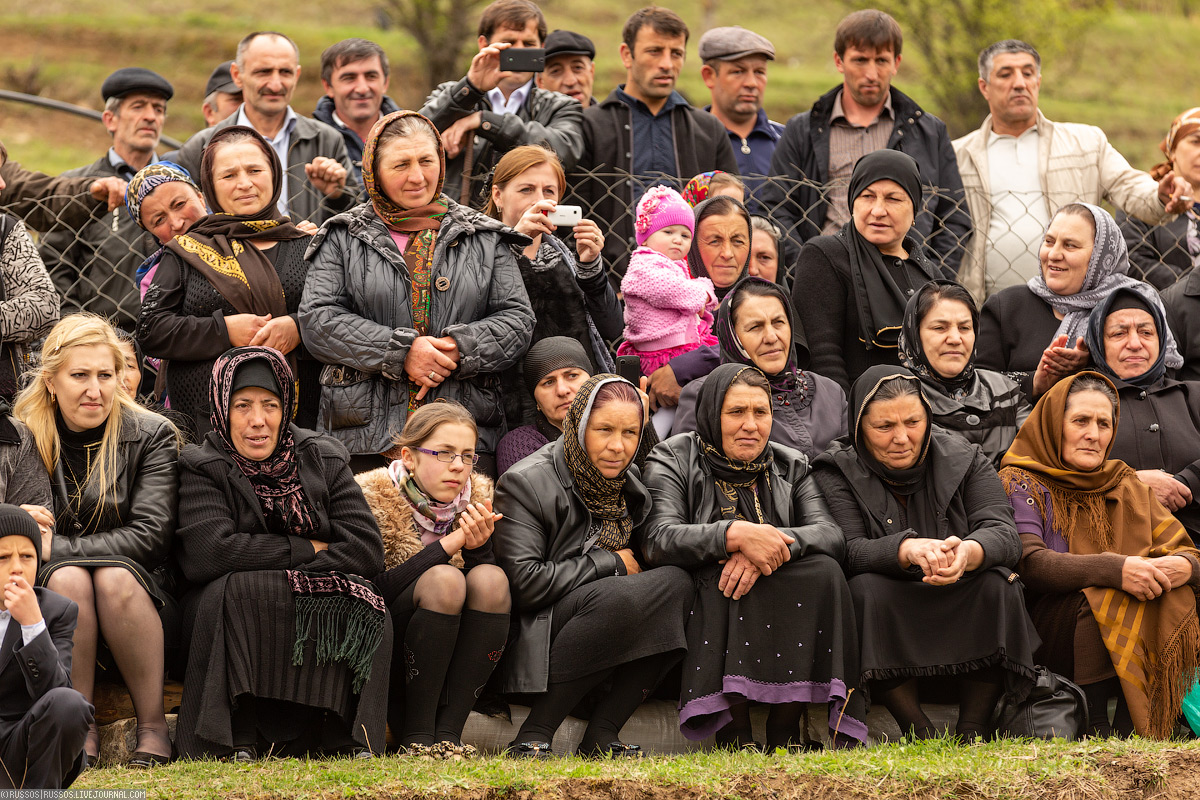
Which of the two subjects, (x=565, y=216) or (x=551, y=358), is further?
(x=565, y=216)

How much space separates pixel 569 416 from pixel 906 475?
1.38 m

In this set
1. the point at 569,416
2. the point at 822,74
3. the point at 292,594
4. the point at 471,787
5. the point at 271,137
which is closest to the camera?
the point at 471,787

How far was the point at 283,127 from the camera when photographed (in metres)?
7.04

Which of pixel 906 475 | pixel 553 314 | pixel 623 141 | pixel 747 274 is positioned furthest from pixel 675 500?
pixel 623 141

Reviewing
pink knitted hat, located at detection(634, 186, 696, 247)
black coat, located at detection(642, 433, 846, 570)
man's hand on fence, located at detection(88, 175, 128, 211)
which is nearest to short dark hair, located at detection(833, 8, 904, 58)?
pink knitted hat, located at detection(634, 186, 696, 247)

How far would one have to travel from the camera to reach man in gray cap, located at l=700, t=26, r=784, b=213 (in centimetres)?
772

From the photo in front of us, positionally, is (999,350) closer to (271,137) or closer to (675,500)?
(675,500)

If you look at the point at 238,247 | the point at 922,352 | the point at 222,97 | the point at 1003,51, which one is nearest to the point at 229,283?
the point at 238,247

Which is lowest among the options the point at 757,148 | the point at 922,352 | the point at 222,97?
the point at 922,352

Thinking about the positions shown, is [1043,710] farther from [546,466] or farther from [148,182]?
[148,182]

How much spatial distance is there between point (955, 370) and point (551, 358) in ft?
5.87

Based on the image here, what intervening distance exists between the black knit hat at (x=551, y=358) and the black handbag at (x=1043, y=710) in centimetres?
220

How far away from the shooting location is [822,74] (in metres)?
24.2

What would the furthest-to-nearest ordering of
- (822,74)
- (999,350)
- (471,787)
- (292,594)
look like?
(822,74), (999,350), (292,594), (471,787)
